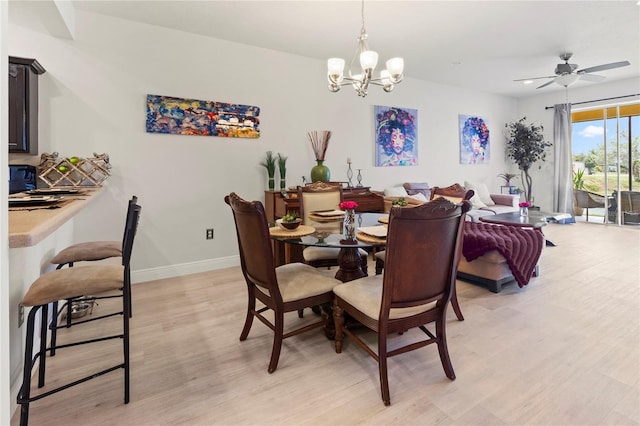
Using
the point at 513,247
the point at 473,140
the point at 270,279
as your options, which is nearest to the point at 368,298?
the point at 270,279

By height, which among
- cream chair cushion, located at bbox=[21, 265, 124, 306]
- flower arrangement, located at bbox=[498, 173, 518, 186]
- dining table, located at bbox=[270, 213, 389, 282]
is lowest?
cream chair cushion, located at bbox=[21, 265, 124, 306]

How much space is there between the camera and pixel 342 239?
2062 mm

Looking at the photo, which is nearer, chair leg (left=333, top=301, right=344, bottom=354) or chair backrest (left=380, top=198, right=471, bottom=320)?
chair backrest (left=380, top=198, right=471, bottom=320)

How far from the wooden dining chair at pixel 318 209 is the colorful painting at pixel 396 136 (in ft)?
6.95

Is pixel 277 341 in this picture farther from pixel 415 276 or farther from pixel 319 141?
pixel 319 141

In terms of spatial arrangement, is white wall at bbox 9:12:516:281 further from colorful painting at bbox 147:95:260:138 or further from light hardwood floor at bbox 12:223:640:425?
light hardwood floor at bbox 12:223:640:425

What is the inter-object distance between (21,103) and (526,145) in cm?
790

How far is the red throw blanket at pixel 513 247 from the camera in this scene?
2.90 metres

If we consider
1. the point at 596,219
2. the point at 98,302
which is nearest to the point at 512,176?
the point at 596,219

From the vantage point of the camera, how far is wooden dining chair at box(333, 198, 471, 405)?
4.77ft

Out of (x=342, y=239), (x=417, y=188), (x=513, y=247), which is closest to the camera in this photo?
(x=342, y=239)

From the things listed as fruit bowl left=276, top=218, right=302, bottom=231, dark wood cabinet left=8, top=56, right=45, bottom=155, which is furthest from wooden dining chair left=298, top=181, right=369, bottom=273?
dark wood cabinet left=8, top=56, right=45, bottom=155

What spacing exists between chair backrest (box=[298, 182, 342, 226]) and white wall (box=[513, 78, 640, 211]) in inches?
240

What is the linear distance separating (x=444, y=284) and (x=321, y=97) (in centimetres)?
354
